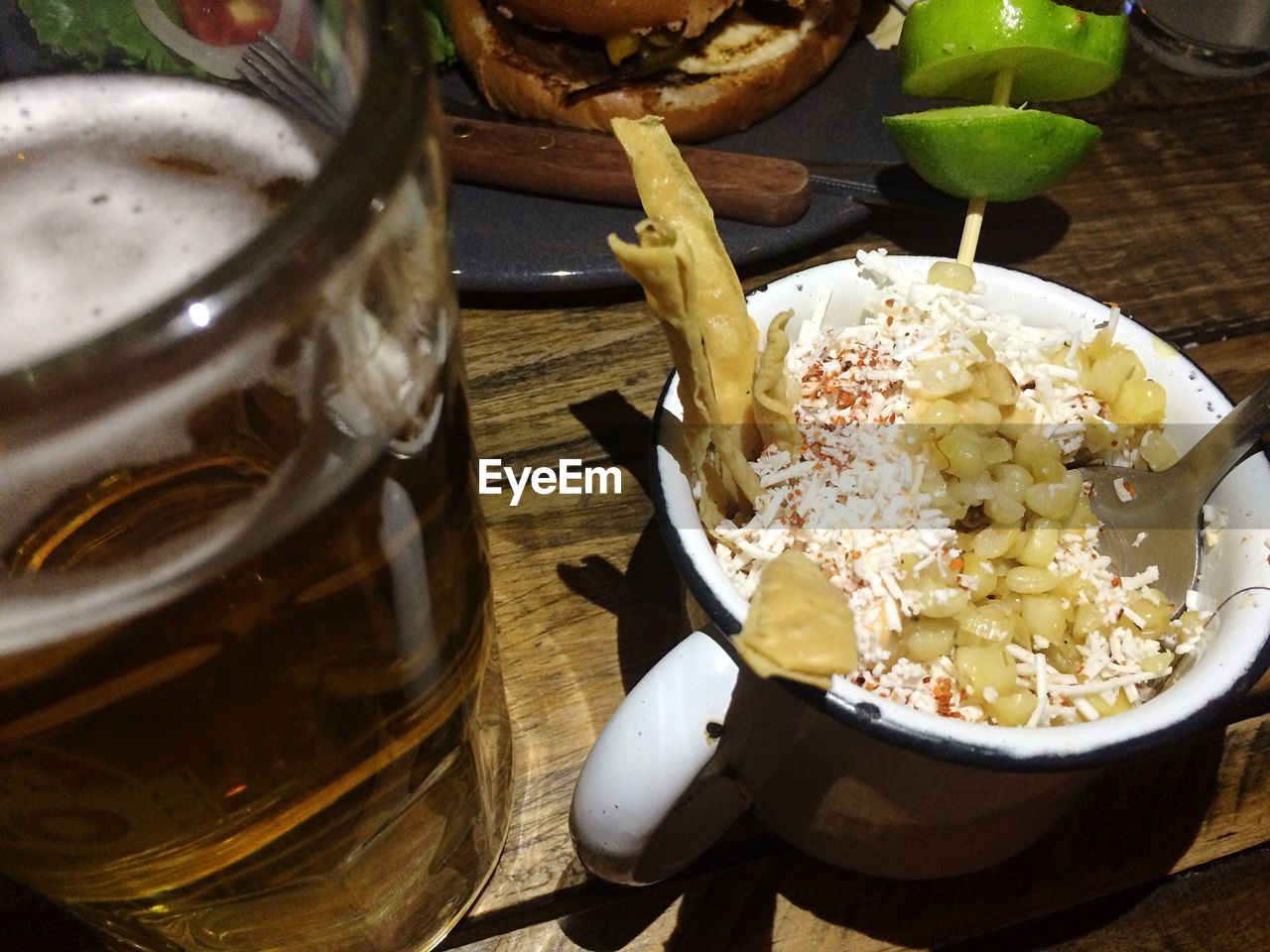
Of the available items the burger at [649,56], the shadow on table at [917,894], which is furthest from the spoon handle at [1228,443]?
the burger at [649,56]

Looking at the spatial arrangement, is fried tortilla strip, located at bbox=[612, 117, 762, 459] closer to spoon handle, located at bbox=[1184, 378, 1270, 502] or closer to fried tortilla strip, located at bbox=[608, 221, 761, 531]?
fried tortilla strip, located at bbox=[608, 221, 761, 531]

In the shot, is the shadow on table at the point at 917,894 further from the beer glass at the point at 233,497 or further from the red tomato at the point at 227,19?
the red tomato at the point at 227,19

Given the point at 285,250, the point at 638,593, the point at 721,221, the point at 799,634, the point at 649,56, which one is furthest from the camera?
the point at 649,56

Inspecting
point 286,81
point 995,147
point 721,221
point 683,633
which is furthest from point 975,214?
point 286,81

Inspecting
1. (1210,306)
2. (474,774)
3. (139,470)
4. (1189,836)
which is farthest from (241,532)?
(1210,306)

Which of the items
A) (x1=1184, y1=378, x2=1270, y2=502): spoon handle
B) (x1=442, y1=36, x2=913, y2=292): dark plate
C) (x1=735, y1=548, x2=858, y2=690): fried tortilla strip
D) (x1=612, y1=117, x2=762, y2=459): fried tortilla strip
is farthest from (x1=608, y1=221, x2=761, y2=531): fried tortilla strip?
(x1=442, y1=36, x2=913, y2=292): dark plate

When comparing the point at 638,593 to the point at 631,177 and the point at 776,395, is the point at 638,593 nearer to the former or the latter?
the point at 776,395
